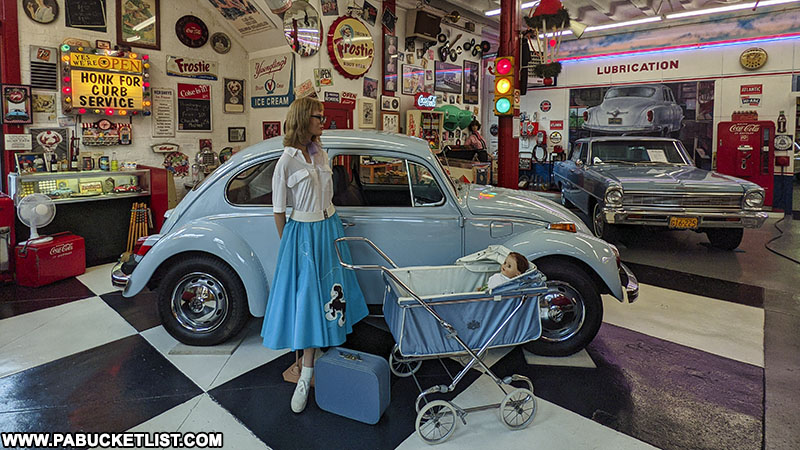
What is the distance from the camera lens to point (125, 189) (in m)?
6.32

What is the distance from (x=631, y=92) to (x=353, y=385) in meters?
11.8

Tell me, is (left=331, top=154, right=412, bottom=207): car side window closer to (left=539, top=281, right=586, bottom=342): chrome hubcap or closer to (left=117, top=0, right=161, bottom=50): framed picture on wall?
(left=539, top=281, right=586, bottom=342): chrome hubcap

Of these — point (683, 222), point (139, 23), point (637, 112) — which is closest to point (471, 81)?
point (637, 112)

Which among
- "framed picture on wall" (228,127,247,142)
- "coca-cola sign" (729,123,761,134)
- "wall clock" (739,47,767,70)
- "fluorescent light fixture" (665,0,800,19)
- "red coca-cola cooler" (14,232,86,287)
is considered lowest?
"red coca-cola cooler" (14,232,86,287)

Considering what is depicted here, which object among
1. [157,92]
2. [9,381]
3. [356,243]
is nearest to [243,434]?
[356,243]

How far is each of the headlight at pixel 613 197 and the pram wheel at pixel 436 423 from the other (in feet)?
15.5

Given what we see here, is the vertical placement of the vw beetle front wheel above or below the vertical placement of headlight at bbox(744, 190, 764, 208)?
below

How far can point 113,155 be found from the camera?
6.69 m

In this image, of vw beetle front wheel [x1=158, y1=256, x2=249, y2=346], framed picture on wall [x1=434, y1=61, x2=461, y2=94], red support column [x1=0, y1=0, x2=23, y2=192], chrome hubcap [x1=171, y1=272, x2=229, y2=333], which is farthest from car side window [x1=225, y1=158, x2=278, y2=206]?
framed picture on wall [x1=434, y1=61, x2=461, y2=94]

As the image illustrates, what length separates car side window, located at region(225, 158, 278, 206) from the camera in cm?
367

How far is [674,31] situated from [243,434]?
12625 millimetres

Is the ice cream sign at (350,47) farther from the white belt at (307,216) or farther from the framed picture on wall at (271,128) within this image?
the white belt at (307,216)

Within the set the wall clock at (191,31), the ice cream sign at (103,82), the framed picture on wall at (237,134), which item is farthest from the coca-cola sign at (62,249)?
the wall clock at (191,31)

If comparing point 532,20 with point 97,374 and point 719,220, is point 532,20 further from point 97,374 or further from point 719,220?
point 97,374
